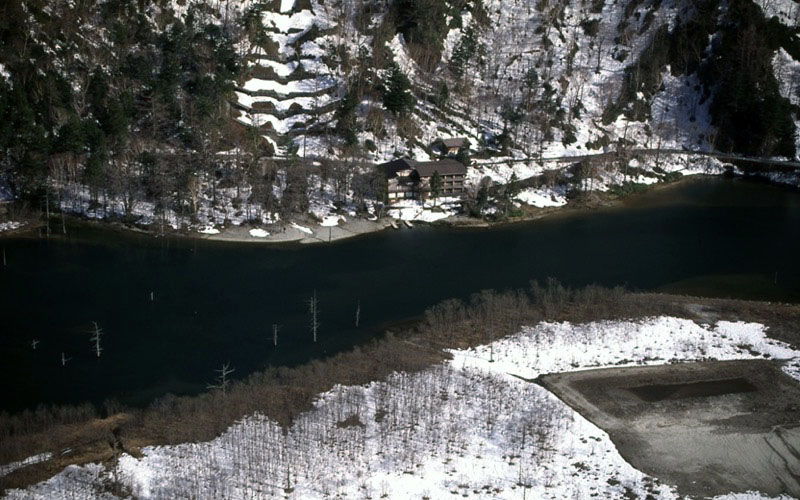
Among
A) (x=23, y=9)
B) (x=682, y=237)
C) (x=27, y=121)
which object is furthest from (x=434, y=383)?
(x=23, y=9)

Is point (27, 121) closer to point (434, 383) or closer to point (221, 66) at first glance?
point (221, 66)

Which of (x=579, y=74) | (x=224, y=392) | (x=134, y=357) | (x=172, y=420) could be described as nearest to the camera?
(x=172, y=420)

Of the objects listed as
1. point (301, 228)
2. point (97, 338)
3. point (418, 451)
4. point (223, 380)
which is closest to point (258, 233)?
point (301, 228)

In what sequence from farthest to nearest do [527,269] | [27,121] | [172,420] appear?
[27,121] < [527,269] < [172,420]

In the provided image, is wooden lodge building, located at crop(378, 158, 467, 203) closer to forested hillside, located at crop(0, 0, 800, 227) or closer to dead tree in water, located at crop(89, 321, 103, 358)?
forested hillside, located at crop(0, 0, 800, 227)

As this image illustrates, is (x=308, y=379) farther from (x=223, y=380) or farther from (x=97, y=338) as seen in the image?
(x=97, y=338)

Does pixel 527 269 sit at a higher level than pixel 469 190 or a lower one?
lower

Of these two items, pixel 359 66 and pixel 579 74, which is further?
pixel 579 74
